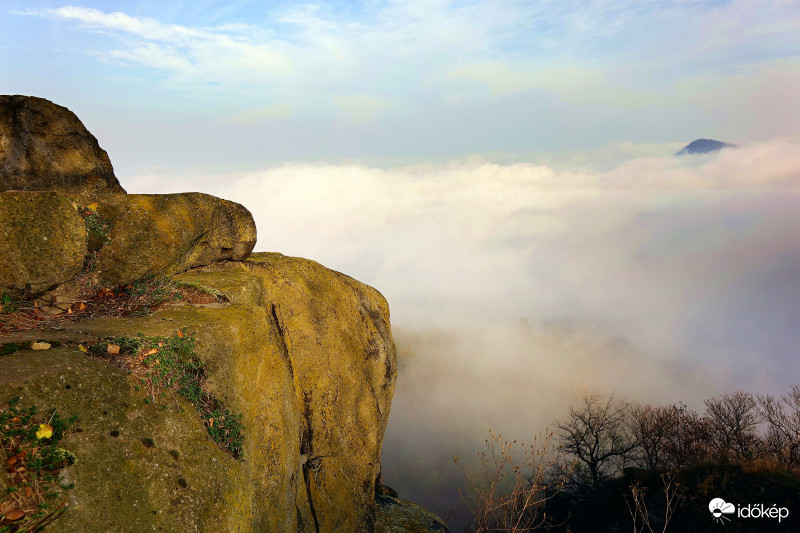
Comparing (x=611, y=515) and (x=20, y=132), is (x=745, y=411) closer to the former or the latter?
(x=611, y=515)

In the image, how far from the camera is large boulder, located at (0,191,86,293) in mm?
11203

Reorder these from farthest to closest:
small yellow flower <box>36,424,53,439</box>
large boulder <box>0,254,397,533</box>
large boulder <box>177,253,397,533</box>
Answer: large boulder <box>177,253,397,533</box> → large boulder <box>0,254,397,533</box> → small yellow flower <box>36,424,53,439</box>

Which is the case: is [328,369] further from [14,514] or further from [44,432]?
[14,514]

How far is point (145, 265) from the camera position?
14.8m

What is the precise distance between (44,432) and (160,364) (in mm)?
2797

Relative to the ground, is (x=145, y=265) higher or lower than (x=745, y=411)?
higher

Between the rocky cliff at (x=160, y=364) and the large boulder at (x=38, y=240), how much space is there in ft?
0.13

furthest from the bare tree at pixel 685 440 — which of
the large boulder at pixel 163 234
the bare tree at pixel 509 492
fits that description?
the large boulder at pixel 163 234

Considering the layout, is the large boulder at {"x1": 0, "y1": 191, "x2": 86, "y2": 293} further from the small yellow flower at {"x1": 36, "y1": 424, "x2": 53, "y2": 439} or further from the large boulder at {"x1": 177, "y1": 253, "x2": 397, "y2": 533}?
the small yellow flower at {"x1": 36, "y1": 424, "x2": 53, "y2": 439}

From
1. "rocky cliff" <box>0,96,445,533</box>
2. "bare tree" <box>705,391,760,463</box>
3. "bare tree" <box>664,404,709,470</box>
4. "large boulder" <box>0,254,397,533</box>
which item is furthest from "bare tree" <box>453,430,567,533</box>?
"bare tree" <box>705,391,760,463</box>

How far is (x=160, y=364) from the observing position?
10.1 metres

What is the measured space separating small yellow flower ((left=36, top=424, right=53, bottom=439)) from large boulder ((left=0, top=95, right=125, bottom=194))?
1377 centimetres

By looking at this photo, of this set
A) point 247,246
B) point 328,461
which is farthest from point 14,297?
point 328,461

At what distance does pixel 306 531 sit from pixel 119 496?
32.2 feet
